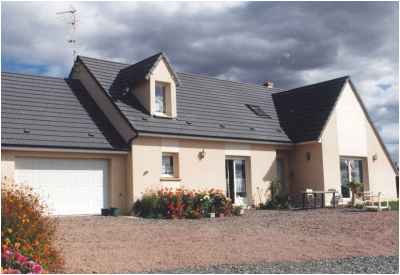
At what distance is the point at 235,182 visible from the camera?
2366 cm

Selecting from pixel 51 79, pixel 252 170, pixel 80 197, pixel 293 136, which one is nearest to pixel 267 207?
pixel 252 170

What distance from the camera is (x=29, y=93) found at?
68.2ft

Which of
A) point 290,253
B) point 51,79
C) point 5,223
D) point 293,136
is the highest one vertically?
point 51,79

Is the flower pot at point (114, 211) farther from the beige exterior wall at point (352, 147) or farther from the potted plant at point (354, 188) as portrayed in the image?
the potted plant at point (354, 188)

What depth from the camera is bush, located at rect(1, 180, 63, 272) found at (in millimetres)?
8732

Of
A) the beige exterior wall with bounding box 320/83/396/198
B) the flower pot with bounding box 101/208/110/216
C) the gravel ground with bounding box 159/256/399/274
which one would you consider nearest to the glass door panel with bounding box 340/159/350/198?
the beige exterior wall with bounding box 320/83/396/198

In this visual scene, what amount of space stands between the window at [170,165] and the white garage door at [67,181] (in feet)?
8.36

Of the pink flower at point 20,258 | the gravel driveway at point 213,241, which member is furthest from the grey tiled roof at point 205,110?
the pink flower at point 20,258

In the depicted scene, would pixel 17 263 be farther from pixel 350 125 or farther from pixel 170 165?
pixel 350 125

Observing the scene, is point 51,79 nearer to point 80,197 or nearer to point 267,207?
point 80,197

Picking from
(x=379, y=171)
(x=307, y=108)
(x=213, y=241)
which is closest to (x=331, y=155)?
(x=307, y=108)

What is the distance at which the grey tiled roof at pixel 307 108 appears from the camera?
82.0 ft

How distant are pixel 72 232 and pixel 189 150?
9.14m

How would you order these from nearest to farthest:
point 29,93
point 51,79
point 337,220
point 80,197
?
point 337,220, point 80,197, point 29,93, point 51,79
